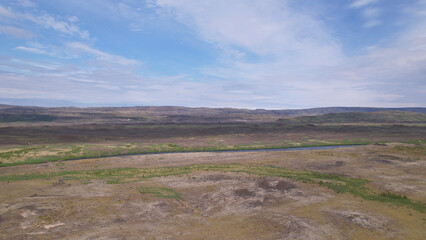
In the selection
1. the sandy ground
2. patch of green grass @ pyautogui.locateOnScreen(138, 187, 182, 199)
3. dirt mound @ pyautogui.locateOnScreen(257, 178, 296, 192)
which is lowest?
patch of green grass @ pyautogui.locateOnScreen(138, 187, 182, 199)

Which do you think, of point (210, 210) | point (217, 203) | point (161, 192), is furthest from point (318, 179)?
point (161, 192)

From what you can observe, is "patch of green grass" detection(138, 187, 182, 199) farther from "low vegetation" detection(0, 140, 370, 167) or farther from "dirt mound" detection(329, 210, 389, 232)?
"low vegetation" detection(0, 140, 370, 167)

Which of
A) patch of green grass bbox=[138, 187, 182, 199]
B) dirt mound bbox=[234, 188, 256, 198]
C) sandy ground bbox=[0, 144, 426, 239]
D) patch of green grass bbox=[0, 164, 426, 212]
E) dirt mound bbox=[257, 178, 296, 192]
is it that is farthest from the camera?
dirt mound bbox=[257, 178, 296, 192]

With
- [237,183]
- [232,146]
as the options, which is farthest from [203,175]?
[232,146]

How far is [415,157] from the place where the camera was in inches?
1788

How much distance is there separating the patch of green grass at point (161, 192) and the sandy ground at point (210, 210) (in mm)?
814

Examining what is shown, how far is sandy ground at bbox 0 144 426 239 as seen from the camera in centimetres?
1683

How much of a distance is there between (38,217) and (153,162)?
2812cm

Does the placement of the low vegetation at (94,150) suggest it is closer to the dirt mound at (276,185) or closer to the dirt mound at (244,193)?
the dirt mound at (276,185)

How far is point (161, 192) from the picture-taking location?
85.9ft

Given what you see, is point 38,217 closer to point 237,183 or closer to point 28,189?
point 28,189

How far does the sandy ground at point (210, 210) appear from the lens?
16828 mm

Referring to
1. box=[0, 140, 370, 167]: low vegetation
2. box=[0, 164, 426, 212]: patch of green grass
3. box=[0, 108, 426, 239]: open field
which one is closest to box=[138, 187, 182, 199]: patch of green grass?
box=[0, 108, 426, 239]: open field

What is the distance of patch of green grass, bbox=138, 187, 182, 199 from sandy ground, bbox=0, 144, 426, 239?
0.81m
